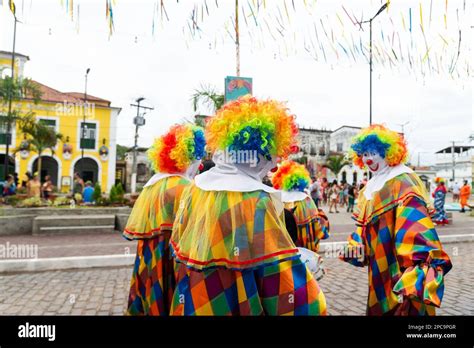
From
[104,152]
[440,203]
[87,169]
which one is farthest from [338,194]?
[87,169]

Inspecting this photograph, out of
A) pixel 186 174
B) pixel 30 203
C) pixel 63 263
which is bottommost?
pixel 63 263

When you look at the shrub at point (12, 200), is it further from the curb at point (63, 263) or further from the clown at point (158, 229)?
the clown at point (158, 229)

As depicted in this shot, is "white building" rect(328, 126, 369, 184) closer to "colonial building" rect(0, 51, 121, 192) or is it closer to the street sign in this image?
the street sign

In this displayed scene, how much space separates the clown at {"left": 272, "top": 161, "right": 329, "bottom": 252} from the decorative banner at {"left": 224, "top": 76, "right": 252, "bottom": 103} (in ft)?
8.76

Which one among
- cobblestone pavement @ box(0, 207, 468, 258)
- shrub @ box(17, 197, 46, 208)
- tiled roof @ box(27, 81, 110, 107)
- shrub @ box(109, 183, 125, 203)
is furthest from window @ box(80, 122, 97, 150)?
cobblestone pavement @ box(0, 207, 468, 258)

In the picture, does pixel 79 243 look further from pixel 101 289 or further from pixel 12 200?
pixel 12 200

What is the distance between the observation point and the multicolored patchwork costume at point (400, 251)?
2.06 metres

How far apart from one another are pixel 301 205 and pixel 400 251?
5.32 ft

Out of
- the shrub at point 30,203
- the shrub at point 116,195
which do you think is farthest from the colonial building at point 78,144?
the shrub at point 30,203

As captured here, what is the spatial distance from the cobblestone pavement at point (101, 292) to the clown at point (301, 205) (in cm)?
79

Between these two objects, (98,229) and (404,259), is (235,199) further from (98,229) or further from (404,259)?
(98,229)

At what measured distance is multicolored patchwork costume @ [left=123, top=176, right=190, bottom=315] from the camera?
2.60 meters

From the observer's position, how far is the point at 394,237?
7.94ft
